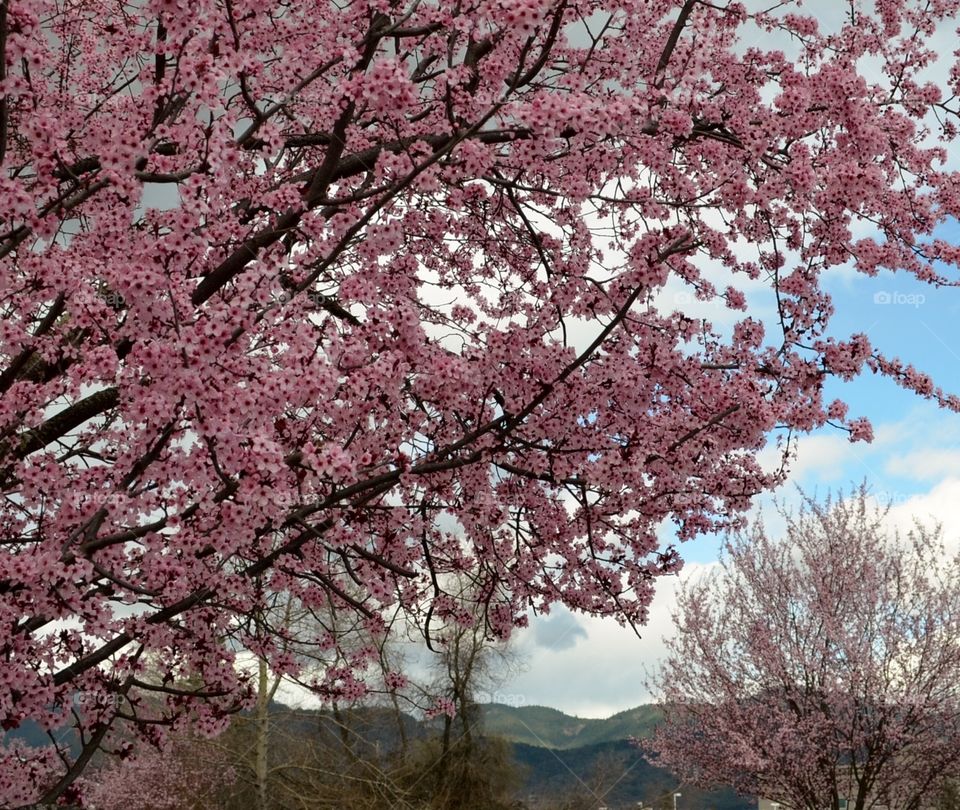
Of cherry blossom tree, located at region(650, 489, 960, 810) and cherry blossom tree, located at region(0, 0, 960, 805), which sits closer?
cherry blossom tree, located at region(0, 0, 960, 805)

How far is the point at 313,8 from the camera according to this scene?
7.29m

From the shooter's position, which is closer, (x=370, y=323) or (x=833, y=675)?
(x=370, y=323)

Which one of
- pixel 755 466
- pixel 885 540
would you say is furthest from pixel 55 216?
pixel 885 540

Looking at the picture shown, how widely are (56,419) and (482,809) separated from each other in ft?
66.7
